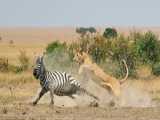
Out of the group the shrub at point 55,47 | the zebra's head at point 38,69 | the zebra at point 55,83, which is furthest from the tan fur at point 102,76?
the shrub at point 55,47

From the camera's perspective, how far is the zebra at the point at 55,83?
1778cm

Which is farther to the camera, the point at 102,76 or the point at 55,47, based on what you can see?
the point at 55,47

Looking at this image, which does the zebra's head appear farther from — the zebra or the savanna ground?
the savanna ground

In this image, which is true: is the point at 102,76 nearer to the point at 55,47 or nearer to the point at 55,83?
the point at 55,83

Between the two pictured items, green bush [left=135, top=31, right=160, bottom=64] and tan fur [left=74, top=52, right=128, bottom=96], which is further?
green bush [left=135, top=31, right=160, bottom=64]

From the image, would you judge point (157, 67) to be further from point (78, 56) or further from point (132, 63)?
point (78, 56)

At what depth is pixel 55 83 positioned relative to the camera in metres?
17.9

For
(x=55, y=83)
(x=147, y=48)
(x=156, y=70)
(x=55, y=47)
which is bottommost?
(x=156, y=70)

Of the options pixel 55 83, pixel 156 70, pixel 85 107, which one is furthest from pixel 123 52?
pixel 85 107

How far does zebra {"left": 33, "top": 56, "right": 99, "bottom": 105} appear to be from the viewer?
17.8 metres

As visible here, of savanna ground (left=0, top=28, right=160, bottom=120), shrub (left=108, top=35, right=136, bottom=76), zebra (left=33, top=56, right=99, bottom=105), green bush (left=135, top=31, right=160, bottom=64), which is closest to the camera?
savanna ground (left=0, top=28, right=160, bottom=120)

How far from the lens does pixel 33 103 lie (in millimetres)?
17641

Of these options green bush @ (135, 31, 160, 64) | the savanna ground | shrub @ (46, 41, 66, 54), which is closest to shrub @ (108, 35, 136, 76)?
green bush @ (135, 31, 160, 64)

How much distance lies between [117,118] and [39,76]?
4100 millimetres
